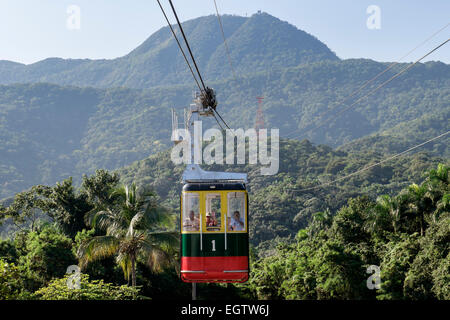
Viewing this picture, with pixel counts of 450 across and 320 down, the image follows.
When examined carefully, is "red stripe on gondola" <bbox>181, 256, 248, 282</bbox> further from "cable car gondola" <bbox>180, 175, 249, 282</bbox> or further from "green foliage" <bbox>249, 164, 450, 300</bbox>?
"green foliage" <bbox>249, 164, 450, 300</bbox>

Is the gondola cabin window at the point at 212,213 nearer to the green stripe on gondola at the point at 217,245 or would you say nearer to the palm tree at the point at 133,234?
the green stripe on gondola at the point at 217,245

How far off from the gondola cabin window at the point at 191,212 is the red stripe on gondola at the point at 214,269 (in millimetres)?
918

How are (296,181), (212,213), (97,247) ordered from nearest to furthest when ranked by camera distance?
(212,213), (97,247), (296,181)

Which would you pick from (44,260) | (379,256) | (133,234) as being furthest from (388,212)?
(44,260)

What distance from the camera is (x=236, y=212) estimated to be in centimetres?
1456

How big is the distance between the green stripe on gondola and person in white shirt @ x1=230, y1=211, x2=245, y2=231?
171 millimetres

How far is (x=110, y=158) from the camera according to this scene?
19162 cm

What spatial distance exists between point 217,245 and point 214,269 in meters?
0.69

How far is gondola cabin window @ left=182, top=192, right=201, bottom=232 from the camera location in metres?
14.5

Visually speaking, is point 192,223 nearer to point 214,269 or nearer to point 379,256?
point 214,269
